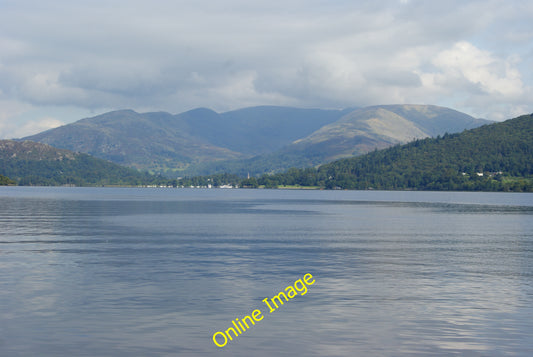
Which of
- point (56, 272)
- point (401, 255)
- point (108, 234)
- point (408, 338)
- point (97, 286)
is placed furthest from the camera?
point (108, 234)

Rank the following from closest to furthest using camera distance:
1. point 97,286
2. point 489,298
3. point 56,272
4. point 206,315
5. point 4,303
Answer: point 206,315 → point 4,303 → point 489,298 → point 97,286 → point 56,272

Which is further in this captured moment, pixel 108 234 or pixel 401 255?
pixel 108 234

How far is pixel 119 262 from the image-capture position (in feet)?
180

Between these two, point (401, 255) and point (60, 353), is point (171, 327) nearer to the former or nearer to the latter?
point (60, 353)

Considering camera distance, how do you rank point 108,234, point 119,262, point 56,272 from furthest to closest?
point 108,234
point 119,262
point 56,272

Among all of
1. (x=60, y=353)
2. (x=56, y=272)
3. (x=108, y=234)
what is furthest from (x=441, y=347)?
(x=108, y=234)

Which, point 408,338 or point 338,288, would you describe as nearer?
point 408,338

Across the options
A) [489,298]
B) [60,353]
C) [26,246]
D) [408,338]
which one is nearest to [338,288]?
[489,298]

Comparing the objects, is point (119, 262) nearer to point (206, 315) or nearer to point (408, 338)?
point (206, 315)

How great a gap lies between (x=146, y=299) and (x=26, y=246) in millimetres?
34646

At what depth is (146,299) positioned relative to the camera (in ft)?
123

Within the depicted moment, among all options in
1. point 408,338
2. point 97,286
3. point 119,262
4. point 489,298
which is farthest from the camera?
point 119,262

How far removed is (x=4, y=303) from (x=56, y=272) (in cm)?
1199

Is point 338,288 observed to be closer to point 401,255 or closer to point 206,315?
point 206,315
